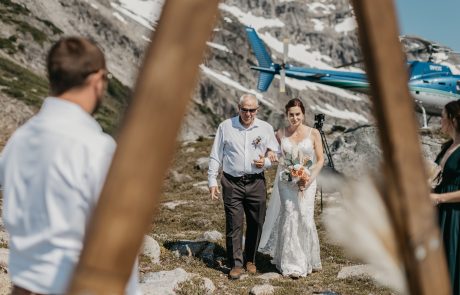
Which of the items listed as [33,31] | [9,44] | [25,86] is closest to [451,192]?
[25,86]

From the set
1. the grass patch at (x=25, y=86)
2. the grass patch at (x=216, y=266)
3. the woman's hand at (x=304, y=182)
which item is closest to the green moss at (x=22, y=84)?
the grass patch at (x=25, y=86)

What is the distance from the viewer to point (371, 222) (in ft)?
3.24

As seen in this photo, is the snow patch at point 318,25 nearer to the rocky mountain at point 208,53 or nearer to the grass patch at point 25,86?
the rocky mountain at point 208,53

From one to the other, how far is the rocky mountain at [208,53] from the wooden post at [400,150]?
0.07 meters

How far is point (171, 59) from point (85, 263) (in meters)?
0.31

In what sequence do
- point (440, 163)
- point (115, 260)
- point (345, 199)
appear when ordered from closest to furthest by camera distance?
point (115, 260) < point (345, 199) < point (440, 163)

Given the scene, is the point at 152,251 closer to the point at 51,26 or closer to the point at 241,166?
the point at 241,166

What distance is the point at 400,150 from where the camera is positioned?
0.90 metres

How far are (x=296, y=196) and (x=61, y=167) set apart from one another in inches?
255

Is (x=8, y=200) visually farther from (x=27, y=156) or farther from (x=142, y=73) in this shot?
(x=142, y=73)

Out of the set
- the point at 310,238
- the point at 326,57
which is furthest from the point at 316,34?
the point at 310,238

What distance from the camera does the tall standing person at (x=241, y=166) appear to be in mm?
7578

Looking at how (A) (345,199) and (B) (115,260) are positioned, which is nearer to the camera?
(B) (115,260)

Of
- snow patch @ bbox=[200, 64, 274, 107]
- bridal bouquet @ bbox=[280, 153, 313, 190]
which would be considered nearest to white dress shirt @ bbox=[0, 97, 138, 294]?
bridal bouquet @ bbox=[280, 153, 313, 190]
